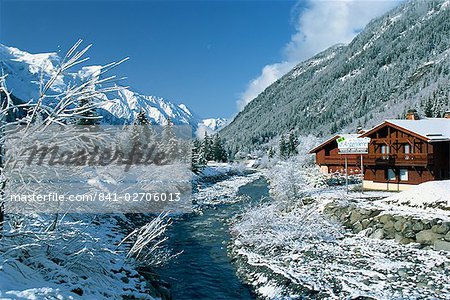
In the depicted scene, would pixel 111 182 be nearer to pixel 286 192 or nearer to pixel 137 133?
pixel 286 192

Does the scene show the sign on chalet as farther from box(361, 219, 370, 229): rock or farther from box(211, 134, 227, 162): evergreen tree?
box(211, 134, 227, 162): evergreen tree

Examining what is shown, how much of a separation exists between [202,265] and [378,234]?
10401 mm

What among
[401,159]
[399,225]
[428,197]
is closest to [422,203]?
[428,197]

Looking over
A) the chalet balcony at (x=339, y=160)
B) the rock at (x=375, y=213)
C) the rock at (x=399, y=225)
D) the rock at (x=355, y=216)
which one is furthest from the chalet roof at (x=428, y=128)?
the rock at (x=399, y=225)

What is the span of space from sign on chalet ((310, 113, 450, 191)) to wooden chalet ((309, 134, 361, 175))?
7686 mm

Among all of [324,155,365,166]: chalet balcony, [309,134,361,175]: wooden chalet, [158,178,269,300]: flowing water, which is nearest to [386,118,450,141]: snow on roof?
[309,134,361,175]: wooden chalet

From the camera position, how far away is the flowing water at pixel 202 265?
600 inches

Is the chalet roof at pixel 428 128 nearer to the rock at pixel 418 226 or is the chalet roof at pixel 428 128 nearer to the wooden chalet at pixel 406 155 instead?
the wooden chalet at pixel 406 155

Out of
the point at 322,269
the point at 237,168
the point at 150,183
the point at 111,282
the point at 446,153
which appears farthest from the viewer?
the point at 237,168

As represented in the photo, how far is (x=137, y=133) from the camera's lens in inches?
2044

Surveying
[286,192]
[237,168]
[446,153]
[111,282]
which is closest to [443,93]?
[237,168]

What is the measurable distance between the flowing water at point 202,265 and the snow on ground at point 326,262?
33.2 inches

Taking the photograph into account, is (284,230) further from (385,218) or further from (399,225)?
(399,225)

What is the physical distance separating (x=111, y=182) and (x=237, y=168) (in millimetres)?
57424
